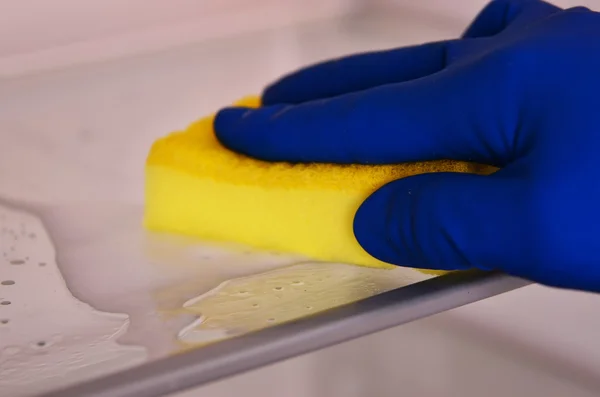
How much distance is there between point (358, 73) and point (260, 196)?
5.4 inches

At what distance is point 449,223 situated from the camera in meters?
0.39

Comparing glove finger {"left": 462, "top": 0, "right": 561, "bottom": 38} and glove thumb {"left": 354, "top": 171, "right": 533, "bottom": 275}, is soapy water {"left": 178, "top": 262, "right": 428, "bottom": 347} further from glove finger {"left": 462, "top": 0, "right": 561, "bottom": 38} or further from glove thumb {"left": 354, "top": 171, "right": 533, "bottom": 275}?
glove finger {"left": 462, "top": 0, "right": 561, "bottom": 38}

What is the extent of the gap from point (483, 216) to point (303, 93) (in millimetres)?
241

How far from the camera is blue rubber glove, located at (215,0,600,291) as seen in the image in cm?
36

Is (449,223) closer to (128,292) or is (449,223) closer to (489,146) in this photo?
(489,146)

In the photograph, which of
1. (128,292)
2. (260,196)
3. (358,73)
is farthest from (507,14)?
(128,292)

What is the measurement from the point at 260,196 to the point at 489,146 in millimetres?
161

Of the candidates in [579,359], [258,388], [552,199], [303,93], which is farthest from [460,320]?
[552,199]

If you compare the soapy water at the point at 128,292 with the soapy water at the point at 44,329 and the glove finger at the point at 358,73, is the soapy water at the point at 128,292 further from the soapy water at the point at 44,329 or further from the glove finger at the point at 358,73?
the glove finger at the point at 358,73

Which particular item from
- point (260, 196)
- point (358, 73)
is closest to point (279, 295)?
point (260, 196)

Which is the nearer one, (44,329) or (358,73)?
(44,329)

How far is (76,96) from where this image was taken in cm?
77

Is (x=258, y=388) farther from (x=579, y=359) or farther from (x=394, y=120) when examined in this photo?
(x=394, y=120)

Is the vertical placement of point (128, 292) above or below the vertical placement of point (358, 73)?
below
